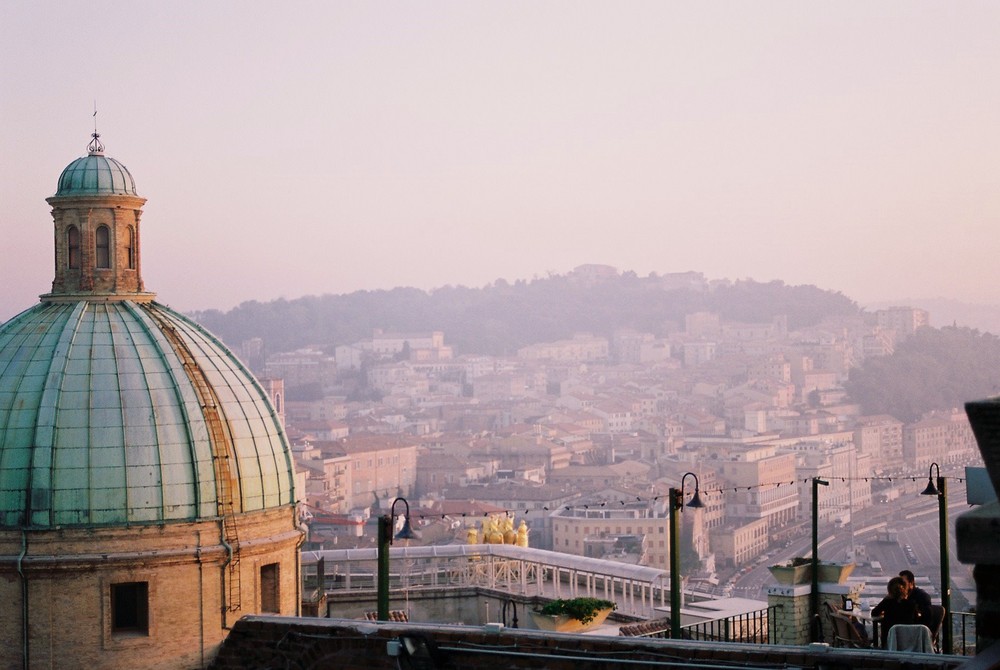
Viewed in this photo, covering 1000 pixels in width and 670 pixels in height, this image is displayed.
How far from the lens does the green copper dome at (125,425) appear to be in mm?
13906

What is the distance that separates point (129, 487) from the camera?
1398 cm

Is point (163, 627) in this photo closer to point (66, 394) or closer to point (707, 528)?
point (66, 394)

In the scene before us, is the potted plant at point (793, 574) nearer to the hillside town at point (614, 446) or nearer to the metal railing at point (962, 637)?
the metal railing at point (962, 637)

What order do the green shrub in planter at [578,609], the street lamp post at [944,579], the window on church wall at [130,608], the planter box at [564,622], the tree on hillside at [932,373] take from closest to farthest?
the street lamp post at [944,579], the window on church wall at [130,608], the planter box at [564,622], the green shrub in planter at [578,609], the tree on hillside at [932,373]

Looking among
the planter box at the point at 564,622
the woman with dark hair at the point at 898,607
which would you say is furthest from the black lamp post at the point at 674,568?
the planter box at the point at 564,622

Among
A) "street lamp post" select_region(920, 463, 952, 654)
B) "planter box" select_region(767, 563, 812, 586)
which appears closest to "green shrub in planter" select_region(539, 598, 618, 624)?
"planter box" select_region(767, 563, 812, 586)

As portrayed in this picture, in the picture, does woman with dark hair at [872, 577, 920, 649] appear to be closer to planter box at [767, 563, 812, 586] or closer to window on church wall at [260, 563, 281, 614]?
planter box at [767, 563, 812, 586]

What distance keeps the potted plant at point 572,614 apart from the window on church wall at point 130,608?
4806 millimetres

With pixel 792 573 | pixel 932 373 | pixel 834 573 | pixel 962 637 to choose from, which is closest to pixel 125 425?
pixel 792 573

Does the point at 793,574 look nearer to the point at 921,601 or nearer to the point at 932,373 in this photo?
the point at 921,601

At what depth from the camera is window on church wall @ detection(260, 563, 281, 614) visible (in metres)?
14.7

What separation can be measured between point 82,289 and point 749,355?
7387 inches

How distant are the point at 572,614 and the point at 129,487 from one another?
17.9 ft

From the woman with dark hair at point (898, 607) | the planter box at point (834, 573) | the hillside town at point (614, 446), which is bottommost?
the hillside town at point (614, 446)
